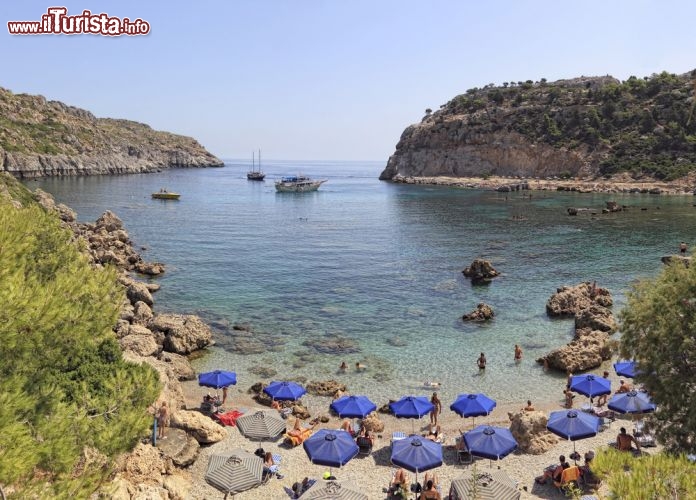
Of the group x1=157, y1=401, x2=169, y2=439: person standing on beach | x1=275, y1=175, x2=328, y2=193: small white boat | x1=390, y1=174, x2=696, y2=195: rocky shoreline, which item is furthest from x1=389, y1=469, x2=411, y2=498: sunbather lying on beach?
x1=275, y1=175, x2=328, y2=193: small white boat

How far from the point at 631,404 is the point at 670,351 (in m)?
6.40

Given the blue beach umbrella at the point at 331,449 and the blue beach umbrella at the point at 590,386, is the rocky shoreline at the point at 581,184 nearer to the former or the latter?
the blue beach umbrella at the point at 590,386

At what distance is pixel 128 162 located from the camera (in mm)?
185375

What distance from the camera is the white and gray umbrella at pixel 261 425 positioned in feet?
59.6

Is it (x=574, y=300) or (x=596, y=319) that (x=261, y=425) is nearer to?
(x=596, y=319)

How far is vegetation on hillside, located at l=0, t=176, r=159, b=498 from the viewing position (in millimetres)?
8070

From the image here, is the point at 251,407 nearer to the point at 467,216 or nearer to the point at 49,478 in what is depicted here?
the point at 49,478

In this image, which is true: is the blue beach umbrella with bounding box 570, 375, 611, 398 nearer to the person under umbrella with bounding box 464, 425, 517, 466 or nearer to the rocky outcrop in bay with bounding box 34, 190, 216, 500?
the person under umbrella with bounding box 464, 425, 517, 466

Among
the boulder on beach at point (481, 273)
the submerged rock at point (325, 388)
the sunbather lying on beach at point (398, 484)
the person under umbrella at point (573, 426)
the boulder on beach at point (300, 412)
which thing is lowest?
the boulder on beach at point (300, 412)

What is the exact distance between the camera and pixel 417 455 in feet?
54.0

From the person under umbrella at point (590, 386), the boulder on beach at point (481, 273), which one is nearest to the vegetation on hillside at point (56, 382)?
the person under umbrella at point (590, 386)

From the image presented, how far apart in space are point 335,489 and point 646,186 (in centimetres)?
11969

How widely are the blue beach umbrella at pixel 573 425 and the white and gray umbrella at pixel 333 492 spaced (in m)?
7.51

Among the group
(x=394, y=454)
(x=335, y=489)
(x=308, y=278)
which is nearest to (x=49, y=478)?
(x=335, y=489)
